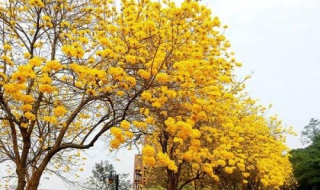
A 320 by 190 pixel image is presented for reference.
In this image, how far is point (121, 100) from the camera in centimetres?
593

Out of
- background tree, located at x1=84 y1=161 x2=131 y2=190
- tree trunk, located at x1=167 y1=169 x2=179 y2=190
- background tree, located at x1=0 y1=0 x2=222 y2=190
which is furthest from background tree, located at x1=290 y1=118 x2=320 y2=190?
background tree, located at x1=0 y1=0 x2=222 y2=190

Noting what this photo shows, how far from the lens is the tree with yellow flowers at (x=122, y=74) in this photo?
515cm

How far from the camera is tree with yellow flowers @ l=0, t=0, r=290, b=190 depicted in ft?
16.9

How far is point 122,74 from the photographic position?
16.4ft

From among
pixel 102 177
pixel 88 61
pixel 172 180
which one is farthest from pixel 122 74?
pixel 102 177

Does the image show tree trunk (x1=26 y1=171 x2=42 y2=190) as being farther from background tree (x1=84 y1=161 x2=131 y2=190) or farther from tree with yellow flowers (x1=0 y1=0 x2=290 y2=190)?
background tree (x1=84 y1=161 x2=131 y2=190)

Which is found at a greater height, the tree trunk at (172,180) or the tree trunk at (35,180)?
the tree trunk at (172,180)

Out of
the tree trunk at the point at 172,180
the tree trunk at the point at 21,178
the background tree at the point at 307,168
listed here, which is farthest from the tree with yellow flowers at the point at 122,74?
the background tree at the point at 307,168

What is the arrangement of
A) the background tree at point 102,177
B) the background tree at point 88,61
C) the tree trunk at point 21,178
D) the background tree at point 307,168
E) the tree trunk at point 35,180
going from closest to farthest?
1. the background tree at point 88,61
2. the tree trunk at point 35,180
3. the tree trunk at point 21,178
4. the background tree at point 102,177
5. the background tree at point 307,168

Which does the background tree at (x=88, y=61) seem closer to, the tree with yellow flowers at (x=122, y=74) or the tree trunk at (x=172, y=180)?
the tree with yellow flowers at (x=122, y=74)

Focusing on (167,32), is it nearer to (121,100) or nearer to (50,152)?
(121,100)

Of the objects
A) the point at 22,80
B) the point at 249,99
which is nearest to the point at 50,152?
the point at 22,80

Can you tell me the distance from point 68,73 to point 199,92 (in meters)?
1.93

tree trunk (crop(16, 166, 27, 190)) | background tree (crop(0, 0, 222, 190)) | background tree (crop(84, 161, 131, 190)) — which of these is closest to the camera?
background tree (crop(0, 0, 222, 190))
